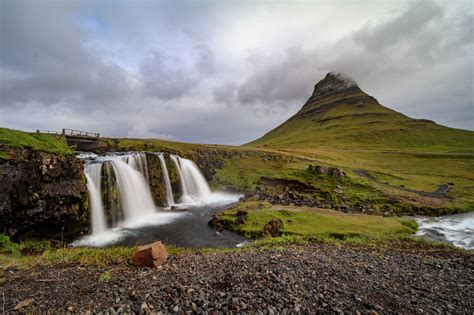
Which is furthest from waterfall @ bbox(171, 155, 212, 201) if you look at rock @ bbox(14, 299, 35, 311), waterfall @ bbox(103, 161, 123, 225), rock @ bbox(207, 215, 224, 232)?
rock @ bbox(14, 299, 35, 311)

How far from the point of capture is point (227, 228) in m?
21.3

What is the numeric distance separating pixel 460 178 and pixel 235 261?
237ft

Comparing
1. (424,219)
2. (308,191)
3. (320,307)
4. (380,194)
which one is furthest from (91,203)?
(380,194)

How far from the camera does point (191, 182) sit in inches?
1506

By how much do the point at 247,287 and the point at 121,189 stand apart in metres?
23.1

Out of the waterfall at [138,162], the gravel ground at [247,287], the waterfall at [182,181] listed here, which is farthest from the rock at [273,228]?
the waterfall at [138,162]

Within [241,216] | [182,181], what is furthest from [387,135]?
[241,216]

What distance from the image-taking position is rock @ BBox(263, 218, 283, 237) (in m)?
18.5

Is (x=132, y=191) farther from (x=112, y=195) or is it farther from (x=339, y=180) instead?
(x=339, y=180)

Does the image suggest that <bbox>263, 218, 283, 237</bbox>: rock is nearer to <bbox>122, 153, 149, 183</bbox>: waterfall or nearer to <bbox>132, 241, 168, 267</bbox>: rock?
<bbox>132, 241, 168, 267</bbox>: rock

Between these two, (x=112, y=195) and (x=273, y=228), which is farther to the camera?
(x=112, y=195)

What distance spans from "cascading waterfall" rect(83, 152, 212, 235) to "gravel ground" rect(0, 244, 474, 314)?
15.1 m

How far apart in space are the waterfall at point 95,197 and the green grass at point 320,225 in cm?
1211

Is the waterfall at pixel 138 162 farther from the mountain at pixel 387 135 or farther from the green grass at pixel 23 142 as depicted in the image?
the mountain at pixel 387 135
